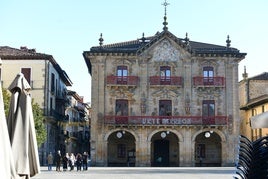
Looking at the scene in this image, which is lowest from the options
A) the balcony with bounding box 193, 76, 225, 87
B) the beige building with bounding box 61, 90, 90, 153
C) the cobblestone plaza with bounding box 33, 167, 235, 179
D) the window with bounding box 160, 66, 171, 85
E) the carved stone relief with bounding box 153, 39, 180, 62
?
the cobblestone plaza with bounding box 33, 167, 235, 179

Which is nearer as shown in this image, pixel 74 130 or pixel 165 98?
pixel 165 98

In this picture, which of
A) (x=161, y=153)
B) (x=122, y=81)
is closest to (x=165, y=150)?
(x=161, y=153)

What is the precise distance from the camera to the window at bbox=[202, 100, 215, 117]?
47.8 meters

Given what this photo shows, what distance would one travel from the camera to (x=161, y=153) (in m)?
48.3

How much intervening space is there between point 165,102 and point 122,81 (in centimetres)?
443

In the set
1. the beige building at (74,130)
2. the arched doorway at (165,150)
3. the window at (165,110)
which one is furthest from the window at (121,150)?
the beige building at (74,130)

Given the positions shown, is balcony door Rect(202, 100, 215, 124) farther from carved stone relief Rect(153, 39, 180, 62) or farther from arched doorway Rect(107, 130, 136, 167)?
arched doorway Rect(107, 130, 136, 167)

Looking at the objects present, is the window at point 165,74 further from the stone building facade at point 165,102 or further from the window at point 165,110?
the window at point 165,110

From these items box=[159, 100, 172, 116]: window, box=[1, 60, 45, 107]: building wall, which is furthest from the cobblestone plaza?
box=[1, 60, 45, 107]: building wall

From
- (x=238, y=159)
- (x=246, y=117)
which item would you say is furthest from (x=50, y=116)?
(x=238, y=159)

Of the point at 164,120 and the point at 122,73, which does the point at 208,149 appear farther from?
the point at 122,73

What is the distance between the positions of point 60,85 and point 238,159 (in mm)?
53010

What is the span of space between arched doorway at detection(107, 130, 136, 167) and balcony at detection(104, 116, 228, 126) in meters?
1.58

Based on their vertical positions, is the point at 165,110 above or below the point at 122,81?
below
